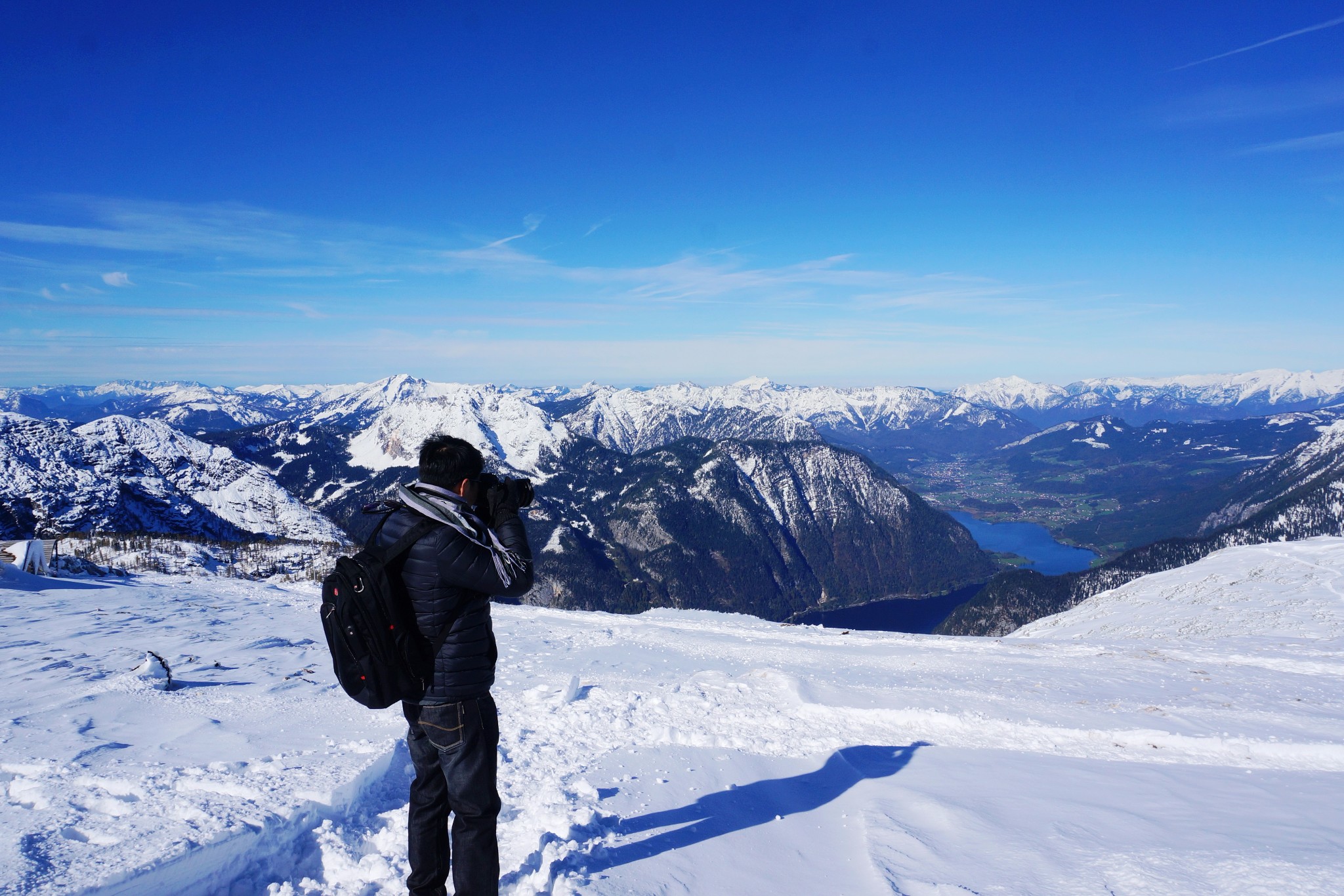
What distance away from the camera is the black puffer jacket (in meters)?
4.53

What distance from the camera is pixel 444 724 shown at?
4.68 metres

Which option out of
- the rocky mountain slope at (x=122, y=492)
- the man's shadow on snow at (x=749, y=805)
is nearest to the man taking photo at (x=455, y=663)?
the man's shadow on snow at (x=749, y=805)

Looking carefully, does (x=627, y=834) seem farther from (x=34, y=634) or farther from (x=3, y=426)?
(x=3, y=426)

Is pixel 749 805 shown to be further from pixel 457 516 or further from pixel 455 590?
pixel 457 516

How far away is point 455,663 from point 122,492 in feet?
678

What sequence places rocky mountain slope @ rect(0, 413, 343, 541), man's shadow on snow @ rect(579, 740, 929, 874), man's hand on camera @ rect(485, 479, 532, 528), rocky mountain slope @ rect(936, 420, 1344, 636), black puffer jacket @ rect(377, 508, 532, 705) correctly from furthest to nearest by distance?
rocky mountain slope @ rect(936, 420, 1344, 636) < rocky mountain slope @ rect(0, 413, 343, 541) < man's shadow on snow @ rect(579, 740, 929, 874) < man's hand on camera @ rect(485, 479, 532, 528) < black puffer jacket @ rect(377, 508, 532, 705)

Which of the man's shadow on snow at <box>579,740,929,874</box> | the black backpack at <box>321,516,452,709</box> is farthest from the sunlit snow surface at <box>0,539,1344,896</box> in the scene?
the black backpack at <box>321,516,452,709</box>

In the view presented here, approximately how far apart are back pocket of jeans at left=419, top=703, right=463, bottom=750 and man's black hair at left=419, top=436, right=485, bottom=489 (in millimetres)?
1664

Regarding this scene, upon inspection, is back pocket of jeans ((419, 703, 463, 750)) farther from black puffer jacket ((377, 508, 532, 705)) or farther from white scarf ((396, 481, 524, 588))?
white scarf ((396, 481, 524, 588))

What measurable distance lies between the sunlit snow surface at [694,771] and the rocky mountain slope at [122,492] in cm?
14998

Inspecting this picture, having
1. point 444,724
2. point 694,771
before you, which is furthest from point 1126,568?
point 444,724

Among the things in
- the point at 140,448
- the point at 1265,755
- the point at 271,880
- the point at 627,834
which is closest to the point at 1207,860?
the point at 627,834

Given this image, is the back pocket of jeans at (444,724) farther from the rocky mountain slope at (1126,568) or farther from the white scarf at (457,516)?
the rocky mountain slope at (1126,568)

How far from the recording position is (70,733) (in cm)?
695
